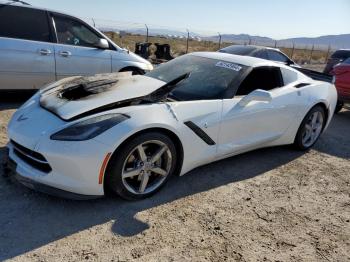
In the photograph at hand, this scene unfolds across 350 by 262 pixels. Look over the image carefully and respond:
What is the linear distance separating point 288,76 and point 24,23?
4343 millimetres

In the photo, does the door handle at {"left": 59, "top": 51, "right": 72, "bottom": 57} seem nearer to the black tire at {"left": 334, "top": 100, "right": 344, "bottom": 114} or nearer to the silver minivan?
the silver minivan

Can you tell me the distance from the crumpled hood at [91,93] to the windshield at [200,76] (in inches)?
10.0

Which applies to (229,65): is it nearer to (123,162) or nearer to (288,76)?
(288,76)

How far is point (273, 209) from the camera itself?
12.4ft

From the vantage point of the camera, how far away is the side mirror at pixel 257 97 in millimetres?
4105

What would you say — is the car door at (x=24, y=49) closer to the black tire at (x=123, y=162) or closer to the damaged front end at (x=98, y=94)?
the damaged front end at (x=98, y=94)

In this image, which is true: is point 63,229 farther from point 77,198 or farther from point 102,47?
point 102,47

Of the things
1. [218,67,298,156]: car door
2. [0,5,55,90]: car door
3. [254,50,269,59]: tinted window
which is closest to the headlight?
[218,67,298,156]: car door

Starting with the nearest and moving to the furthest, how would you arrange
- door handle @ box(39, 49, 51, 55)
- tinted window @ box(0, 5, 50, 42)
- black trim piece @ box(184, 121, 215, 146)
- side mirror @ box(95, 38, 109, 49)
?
black trim piece @ box(184, 121, 215, 146) → tinted window @ box(0, 5, 50, 42) → door handle @ box(39, 49, 51, 55) → side mirror @ box(95, 38, 109, 49)

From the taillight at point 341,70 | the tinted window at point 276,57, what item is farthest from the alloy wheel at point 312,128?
the tinted window at point 276,57

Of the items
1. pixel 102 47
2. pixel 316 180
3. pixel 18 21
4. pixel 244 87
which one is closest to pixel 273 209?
pixel 316 180

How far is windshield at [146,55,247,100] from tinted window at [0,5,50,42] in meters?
2.67

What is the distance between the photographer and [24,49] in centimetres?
620

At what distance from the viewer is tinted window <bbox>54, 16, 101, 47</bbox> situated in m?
6.58
